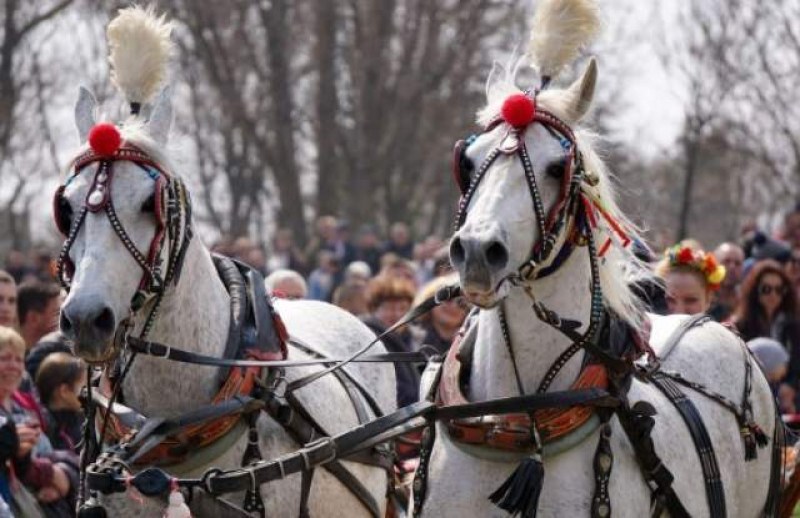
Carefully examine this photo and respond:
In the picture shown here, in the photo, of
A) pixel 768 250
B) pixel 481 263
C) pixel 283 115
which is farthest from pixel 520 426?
pixel 283 115

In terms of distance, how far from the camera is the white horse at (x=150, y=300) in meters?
5.95

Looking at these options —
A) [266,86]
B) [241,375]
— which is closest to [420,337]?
[241,375]

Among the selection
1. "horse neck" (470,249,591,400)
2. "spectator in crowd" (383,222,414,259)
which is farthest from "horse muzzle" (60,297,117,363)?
"spectator in crowd" (383,222,414,259)

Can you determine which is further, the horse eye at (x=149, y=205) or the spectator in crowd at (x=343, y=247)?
the spectator in crowd at (x=343, y=247)

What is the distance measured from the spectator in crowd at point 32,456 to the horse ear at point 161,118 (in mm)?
2290

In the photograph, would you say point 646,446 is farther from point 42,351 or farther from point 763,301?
point 763,301

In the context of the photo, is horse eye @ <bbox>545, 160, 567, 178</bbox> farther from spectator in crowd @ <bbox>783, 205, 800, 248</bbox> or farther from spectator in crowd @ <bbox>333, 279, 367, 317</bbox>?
spectator in crowd @ <bbox>783, 205, 800, 248</bbox>

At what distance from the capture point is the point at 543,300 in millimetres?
5969

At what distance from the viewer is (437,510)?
5973 mm

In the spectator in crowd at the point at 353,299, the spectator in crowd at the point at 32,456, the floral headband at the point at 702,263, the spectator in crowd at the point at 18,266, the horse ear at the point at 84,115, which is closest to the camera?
the horse ear at the point at 84,115

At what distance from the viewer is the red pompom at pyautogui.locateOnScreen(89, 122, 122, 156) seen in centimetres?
623

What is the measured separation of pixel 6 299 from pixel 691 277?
385 cm

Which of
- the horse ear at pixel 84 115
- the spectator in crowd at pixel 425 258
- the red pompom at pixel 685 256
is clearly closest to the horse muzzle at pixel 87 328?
the horse ear at pixel 84 115

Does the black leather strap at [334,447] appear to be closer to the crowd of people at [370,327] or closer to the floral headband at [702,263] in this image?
the crowd of people at [370,327]
